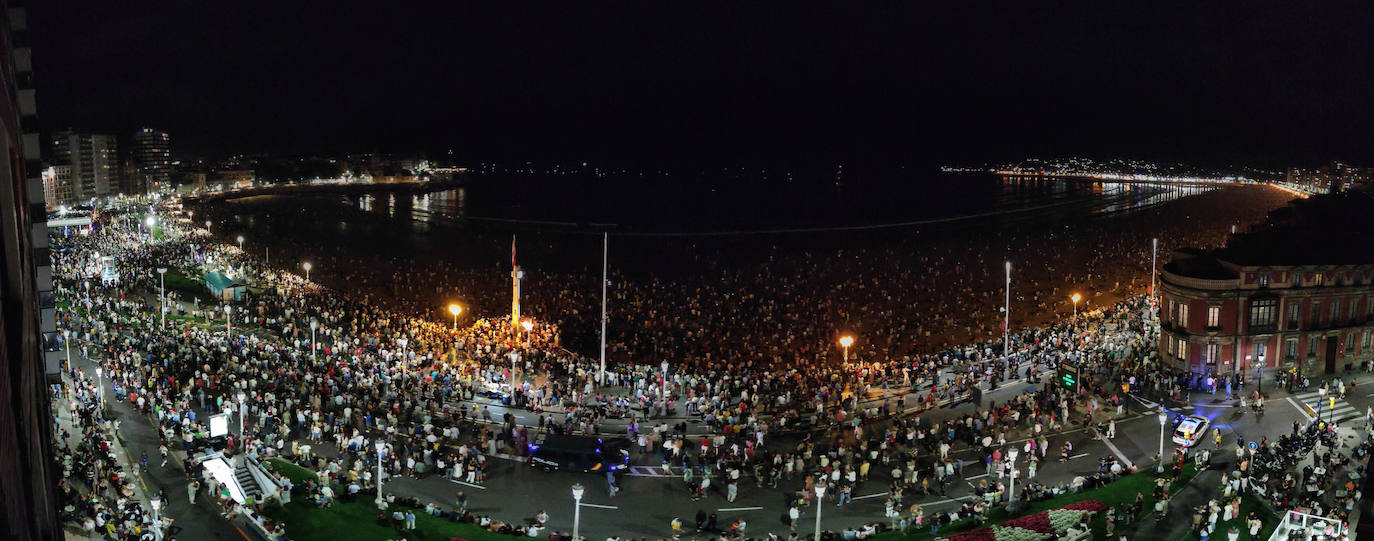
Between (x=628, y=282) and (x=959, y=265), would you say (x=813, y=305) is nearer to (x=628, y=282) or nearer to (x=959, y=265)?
(x=628, y=282)

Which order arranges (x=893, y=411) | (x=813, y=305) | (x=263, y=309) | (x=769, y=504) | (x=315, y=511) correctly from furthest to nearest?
1. (x=813, y=305)
2. (x=263, y=309)
3. (x=893, y=411)
4. (x=769, y=504)
5. (x=315, y=511)

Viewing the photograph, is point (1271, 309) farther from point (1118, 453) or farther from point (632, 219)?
point (632, 219)

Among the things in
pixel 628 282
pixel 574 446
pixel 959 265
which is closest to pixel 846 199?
pixel 959 265

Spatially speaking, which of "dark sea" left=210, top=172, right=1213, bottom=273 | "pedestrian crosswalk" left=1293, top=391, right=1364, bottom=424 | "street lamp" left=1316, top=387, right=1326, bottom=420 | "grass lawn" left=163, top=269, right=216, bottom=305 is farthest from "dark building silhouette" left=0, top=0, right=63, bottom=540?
"dark sea" left=210, top=172, right=1213, bottom=273

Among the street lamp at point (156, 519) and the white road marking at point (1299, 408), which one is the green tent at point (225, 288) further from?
the white road marking at point (1299, 408)

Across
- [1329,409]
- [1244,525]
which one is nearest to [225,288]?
[1244,525]

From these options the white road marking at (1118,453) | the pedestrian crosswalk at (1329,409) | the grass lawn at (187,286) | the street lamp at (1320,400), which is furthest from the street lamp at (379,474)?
the grass lawn at (187,286)
